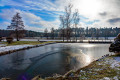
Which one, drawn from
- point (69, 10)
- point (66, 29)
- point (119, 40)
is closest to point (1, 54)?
point (119, 40)

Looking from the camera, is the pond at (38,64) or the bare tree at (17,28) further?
the bare tree at (17,28)

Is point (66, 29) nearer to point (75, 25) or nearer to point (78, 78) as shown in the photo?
point (75, 25)

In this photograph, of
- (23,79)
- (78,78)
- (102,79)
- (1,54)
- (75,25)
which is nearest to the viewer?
(102,79)

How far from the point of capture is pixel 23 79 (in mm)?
4859

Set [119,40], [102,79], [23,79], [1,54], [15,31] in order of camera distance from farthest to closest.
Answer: [15,31]
[1,54]
[119,40]
[23,79]
[102,79]

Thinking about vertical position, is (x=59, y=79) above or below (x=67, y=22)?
below

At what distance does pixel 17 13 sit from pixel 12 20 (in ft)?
11.8

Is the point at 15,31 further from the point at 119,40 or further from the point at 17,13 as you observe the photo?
the point at 119,40

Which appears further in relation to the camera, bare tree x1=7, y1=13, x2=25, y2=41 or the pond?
bare tree x1=7, y1=13, x2=25, y2=41

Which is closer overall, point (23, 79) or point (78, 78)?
point (78, 78)

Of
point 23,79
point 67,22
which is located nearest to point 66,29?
point 67,22

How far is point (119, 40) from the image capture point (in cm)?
904

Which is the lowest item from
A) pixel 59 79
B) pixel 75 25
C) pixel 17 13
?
pixel 59 79

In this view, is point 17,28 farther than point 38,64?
Yes
